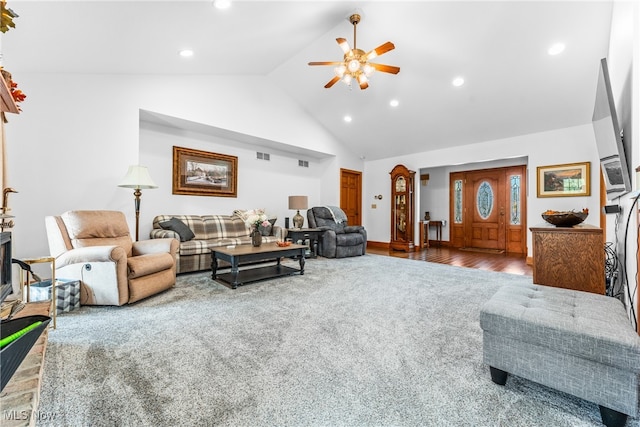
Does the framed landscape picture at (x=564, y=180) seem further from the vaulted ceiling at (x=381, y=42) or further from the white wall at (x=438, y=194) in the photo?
the white wall at (x=438, y=194)

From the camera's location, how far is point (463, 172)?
24.3ft

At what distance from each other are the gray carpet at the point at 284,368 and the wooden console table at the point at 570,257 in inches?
28.0

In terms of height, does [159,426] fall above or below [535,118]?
below

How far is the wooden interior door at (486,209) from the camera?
681cm

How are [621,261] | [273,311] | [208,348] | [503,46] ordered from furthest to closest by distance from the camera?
1. [503,46]
2. [273,311]
3. [621,261]
4. [208,348]

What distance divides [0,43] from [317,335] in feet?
11.5

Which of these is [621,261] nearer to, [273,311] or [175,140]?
[273,311]

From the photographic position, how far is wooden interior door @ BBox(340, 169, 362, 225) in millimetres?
7246

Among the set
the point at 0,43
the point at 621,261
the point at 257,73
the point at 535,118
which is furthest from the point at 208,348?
the point at 535,118

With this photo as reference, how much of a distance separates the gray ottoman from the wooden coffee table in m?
2.59

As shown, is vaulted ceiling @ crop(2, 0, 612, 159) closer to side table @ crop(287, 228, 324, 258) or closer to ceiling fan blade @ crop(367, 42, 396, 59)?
ceiling fan blade @ crop(367, 42, 396, 59)

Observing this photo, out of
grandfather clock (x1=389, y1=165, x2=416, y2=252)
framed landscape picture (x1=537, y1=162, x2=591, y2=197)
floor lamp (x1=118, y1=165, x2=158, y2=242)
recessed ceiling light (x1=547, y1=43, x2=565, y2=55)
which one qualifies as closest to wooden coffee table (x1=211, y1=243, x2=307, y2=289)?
floor lamp (x1=118, y1=165, x2=158, y2=242)

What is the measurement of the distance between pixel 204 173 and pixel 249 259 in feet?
7.98

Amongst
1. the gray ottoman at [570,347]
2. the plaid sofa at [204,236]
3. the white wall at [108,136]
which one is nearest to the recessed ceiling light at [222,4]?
the white wall at [108,136]
